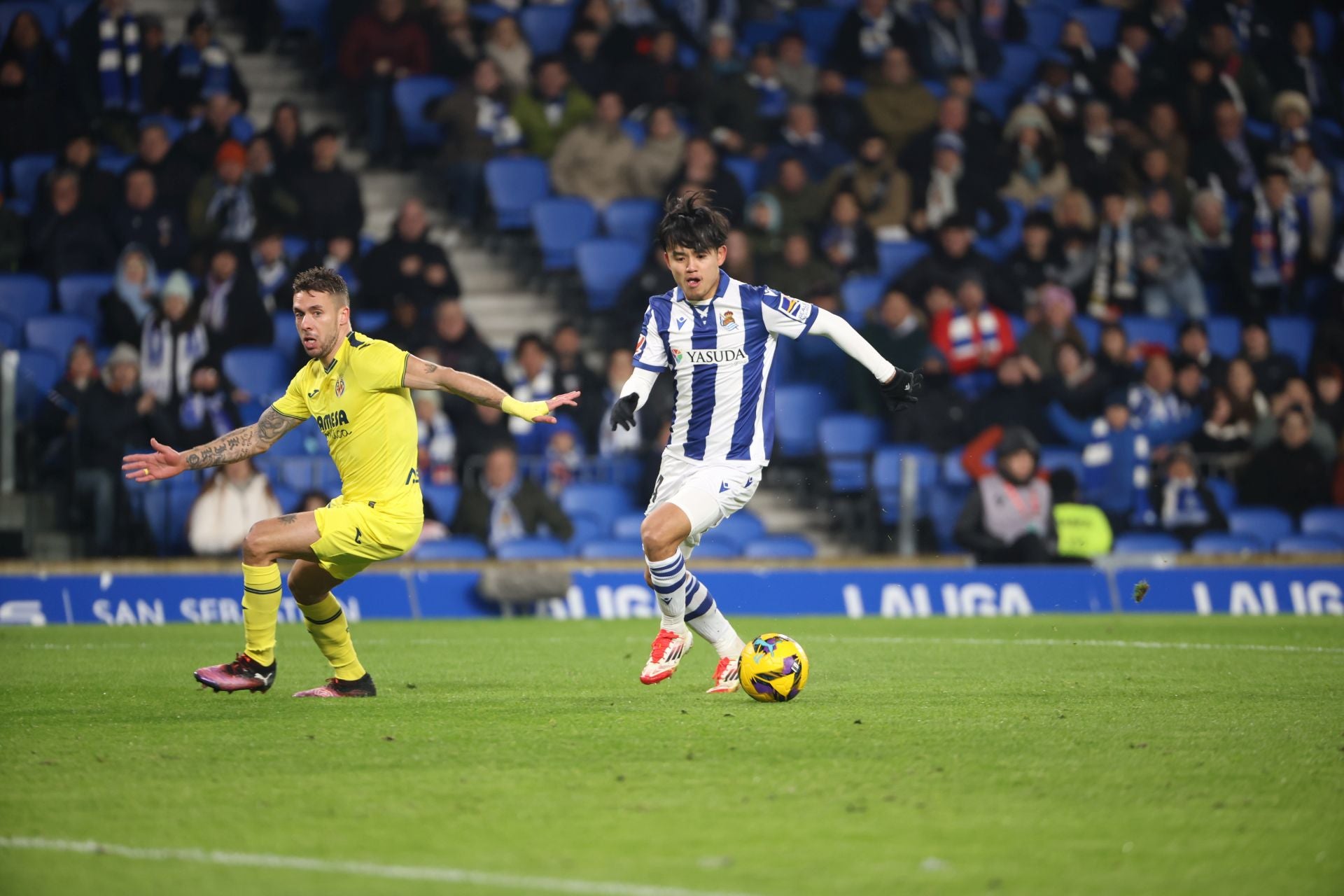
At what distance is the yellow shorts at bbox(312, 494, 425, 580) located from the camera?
8273mm

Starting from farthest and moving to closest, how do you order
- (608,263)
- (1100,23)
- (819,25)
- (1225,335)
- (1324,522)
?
(1100,23)
(819,25)
(1225,335)
(608,263)
(1324,522)

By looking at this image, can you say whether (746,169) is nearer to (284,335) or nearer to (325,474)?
(284,335)

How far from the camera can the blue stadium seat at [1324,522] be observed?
16656 mm

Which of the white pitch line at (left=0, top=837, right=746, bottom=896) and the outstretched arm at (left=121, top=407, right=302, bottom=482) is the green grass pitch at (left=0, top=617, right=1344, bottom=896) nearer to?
the white pitch line at (left=0, top=837, right=746, bottom=896)

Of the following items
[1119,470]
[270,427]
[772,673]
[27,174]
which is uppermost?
[27,174]

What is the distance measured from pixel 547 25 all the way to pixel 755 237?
14.5 ft

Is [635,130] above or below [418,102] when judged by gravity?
below

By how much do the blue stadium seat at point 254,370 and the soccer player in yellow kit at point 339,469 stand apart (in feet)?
27.3

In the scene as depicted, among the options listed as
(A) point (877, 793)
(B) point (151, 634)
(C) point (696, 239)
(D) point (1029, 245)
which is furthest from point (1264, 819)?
(D) point (1029, 245)

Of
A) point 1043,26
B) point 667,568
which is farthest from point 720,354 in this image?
point 1043,26

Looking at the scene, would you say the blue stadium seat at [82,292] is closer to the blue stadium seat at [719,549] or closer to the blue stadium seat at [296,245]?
the blue stadium seat at [296,245]

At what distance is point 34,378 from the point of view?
1605 centimetres

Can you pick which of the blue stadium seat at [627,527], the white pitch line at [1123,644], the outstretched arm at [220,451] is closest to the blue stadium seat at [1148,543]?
the white pitch line at [1123,644]

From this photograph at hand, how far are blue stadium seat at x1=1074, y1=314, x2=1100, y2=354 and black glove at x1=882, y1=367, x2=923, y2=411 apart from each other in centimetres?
1007
